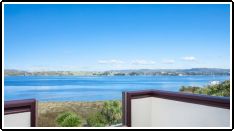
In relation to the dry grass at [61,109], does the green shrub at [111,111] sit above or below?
above

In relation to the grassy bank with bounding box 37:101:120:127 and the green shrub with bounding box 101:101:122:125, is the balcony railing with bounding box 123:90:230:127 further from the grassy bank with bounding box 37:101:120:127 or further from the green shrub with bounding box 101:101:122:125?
the grassy bank with bounding box 37:101:120:127

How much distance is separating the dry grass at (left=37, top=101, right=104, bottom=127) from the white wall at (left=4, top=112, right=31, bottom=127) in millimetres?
11226

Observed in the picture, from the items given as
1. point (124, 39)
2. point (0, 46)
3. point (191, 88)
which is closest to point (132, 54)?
point (124, 39)

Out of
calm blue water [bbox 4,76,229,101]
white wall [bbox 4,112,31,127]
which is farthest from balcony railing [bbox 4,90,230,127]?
calm blue water [bbox 4,76,229,101]

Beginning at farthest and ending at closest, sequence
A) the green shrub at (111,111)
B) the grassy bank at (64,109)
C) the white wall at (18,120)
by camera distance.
Result: the grassy bank at (64,109), the green shrub at (111,111), the white wall at (18,120)

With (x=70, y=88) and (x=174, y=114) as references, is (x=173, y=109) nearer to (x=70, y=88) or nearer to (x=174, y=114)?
(x=174, y=114)

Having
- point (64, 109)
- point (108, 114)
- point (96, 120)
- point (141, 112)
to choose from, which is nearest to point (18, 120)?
point (141, 112)

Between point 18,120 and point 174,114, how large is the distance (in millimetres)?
1710

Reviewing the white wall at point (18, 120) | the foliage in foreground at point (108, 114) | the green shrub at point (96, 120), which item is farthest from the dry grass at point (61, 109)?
the white wall at point (18, 120)

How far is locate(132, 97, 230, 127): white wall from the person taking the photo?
1991mm

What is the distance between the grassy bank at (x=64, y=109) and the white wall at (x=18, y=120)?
11.1m

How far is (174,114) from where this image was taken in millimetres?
2482

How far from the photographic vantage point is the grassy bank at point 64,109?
13.4m

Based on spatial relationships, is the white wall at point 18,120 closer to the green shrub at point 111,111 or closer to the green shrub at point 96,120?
the green shrub at point 111,111
